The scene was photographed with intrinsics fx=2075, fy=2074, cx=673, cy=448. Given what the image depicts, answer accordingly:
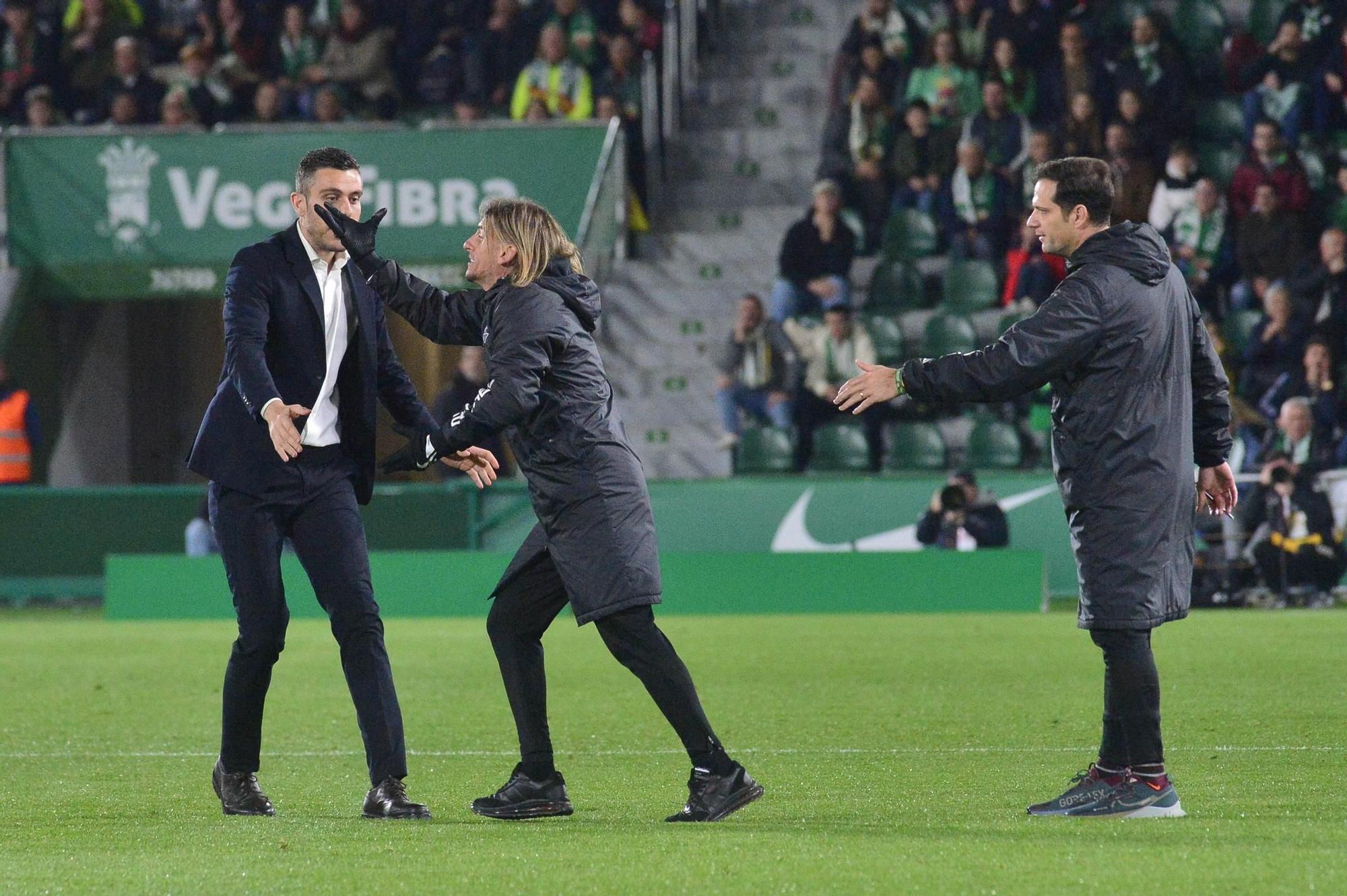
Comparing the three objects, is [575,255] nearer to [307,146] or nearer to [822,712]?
[822,712]

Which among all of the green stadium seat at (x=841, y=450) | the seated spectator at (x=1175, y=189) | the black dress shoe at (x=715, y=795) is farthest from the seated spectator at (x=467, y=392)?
the black dress shoe at (x=715, y=795)

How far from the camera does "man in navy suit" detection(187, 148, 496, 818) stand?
6281 millimetres

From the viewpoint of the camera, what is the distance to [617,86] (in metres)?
21.0

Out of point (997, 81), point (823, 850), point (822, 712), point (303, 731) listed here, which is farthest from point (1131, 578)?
point (997, 81)

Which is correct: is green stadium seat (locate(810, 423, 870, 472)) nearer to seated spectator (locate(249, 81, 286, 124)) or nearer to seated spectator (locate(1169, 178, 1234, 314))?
seated spectator (locate(1169, 178, 1234, 314))

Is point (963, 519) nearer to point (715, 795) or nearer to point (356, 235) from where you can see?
point (715, 795)

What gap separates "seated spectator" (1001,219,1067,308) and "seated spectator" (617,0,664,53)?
16.1 ft

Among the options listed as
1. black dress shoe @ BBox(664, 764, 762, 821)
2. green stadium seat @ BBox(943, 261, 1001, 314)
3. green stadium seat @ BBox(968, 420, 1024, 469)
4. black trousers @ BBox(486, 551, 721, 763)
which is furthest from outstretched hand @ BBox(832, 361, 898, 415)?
green stadium seat @ BBox(943, 261, 1001, 314)

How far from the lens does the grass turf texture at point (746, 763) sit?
5133 mm

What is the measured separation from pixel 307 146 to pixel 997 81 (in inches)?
260

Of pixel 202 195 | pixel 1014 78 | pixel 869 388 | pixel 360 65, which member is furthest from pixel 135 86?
pixel 869 388

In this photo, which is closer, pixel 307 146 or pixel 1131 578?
pixel 1131 578

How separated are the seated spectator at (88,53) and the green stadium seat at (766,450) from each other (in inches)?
349

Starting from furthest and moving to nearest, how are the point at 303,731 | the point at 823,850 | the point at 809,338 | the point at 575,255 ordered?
the point at 809,338 → the point at 303,731 → the point at 575,255 → the point at 823,850
